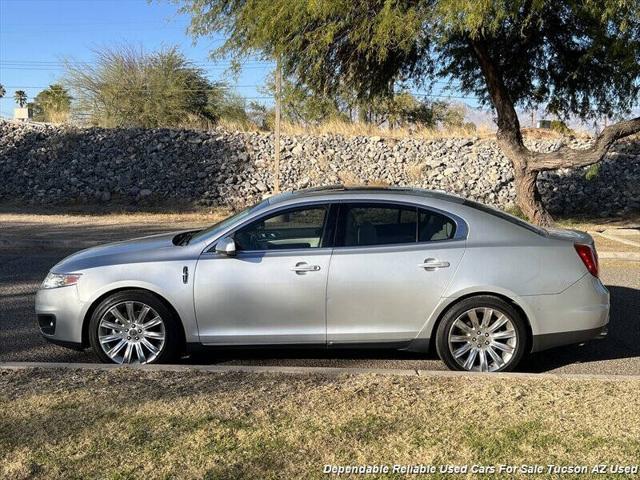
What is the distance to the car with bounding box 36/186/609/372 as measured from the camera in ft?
18.7

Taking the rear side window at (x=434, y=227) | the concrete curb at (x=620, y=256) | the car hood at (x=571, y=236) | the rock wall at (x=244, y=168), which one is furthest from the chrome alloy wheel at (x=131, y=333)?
the rock wall at (x=244, y=168)

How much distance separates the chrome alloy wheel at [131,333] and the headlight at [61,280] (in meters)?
0.41

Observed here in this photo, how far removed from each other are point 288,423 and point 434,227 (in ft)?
8.01

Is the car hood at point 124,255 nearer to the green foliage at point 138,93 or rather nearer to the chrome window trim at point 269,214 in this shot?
the chrome window trim at point 269,214

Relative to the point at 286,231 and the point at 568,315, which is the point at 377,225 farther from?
the point at 568,315

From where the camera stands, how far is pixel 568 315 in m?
5.74

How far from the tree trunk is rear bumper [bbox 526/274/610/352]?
12.3 meters

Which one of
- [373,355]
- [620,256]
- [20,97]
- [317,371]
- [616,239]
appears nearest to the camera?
[317,371]

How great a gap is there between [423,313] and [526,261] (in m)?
0.97

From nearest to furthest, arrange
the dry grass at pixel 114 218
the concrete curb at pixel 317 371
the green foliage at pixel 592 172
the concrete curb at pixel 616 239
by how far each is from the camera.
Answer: the concrete curb at pixel 317 371 < the concrete curb at pixel 616 239 < the dry grass at pixel 114 218 < the green foliage at pixel 592 172

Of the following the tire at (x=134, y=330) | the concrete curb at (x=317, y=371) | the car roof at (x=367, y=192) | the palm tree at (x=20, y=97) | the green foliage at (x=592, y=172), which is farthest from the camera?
the palm tree at (x=20, y=97)

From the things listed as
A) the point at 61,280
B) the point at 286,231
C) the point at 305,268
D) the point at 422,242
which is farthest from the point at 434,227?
the point at 61,280

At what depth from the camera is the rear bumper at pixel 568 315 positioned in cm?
571

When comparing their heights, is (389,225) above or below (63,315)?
above
